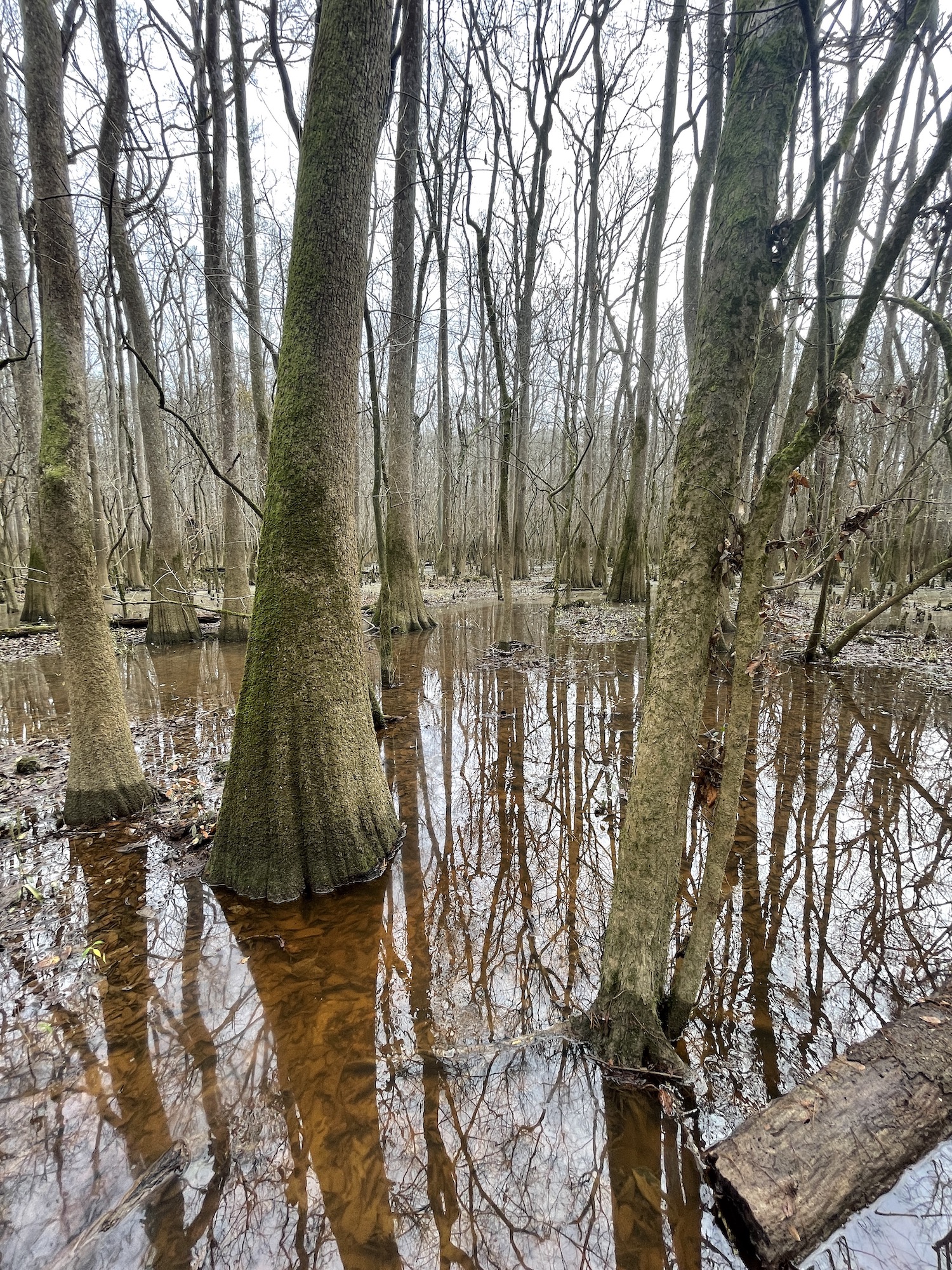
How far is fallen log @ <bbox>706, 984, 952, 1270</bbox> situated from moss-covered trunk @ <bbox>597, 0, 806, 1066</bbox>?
0.51 metres

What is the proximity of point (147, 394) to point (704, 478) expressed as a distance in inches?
609

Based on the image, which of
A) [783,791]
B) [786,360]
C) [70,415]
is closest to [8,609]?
[70,415]

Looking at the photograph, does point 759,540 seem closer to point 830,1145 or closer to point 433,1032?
point 830,1145

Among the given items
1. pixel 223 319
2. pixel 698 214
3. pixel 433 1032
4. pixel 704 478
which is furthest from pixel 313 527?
pixel 698 214

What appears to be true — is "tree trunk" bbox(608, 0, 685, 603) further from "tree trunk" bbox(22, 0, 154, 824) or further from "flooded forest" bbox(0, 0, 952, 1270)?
"tree trunk" bbox(22, 0, 154, 824)

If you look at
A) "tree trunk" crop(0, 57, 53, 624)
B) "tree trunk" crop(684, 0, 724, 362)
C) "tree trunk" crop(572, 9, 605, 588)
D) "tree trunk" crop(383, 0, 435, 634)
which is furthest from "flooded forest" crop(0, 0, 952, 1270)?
"tree trunk" crop(572, 9, 605, 588)

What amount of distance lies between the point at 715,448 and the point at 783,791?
3.72m

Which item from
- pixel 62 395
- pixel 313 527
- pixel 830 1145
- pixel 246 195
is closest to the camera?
pixel 830 1145

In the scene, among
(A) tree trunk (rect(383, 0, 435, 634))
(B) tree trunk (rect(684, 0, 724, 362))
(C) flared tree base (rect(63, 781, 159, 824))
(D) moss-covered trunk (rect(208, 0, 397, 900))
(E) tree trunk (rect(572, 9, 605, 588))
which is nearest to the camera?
(D) moss-covered trunk (rect(208, 0, 397, 900))

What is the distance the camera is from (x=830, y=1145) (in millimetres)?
1633

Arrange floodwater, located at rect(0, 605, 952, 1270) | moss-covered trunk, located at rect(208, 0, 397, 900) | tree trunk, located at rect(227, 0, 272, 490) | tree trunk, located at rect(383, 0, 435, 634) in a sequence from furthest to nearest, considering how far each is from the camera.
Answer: tree trunk, located at rect(383, 0, 435, 634), tree trunk, located at rect(227, 0, 272, 490), moss-covered trunk, located at rect(208, 0, 397, 900), floodwater, located at rect(0, 605, 952, 1270)

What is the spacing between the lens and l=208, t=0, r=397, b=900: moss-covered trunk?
10.8ft

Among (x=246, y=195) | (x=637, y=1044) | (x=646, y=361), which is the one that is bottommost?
(x=637, y=1044)

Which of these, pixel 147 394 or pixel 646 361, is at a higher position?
pixel 646 361
